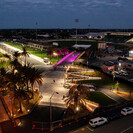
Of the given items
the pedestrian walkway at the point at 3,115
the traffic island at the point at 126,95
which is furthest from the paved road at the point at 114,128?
the pedestrian walkway at the point at 3,115

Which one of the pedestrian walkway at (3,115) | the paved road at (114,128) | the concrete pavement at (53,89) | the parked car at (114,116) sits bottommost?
the paved road at (114,128)

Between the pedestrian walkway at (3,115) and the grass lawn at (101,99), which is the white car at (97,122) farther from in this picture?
the pedestrian walkway at (3,115)

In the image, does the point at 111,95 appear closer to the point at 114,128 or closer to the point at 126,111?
the point at 126,111

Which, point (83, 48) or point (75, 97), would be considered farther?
point (83, 48)

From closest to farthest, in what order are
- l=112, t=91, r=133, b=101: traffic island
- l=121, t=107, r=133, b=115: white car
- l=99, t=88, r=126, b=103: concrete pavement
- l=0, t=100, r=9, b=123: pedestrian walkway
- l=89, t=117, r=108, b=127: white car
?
l=89, t=117, r=108, b=127: white car → l=0, t=100, r=9, b=123: pedestrian walkway → l=121, t=107, r=133, b=115: white car → l=99, t=88, r=126, b=103: concrete pavement → l=112, t=91, r=133, b=101: traffic island

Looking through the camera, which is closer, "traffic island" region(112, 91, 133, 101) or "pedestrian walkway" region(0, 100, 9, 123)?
"pedestrian walkway" region(0, 100, 9, 123)

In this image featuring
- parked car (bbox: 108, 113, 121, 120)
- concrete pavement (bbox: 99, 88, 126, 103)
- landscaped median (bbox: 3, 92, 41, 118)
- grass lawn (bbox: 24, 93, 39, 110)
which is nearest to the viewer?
parked car (bbox: 108, 113, 121, 120)

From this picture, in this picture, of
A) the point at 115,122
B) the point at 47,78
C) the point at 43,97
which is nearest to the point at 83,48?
the point at 47,78

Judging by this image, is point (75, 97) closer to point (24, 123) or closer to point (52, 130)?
point (52, 130)

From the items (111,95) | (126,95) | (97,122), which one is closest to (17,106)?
(97,122)

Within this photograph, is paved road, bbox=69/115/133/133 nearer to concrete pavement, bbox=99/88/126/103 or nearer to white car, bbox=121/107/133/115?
white car, bbox=121/107/133/115

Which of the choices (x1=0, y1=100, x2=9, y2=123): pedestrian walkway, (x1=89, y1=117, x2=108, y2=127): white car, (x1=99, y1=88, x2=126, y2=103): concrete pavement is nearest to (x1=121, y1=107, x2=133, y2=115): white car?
(x1=89, y1=117, x2=108, y2=127): white car
